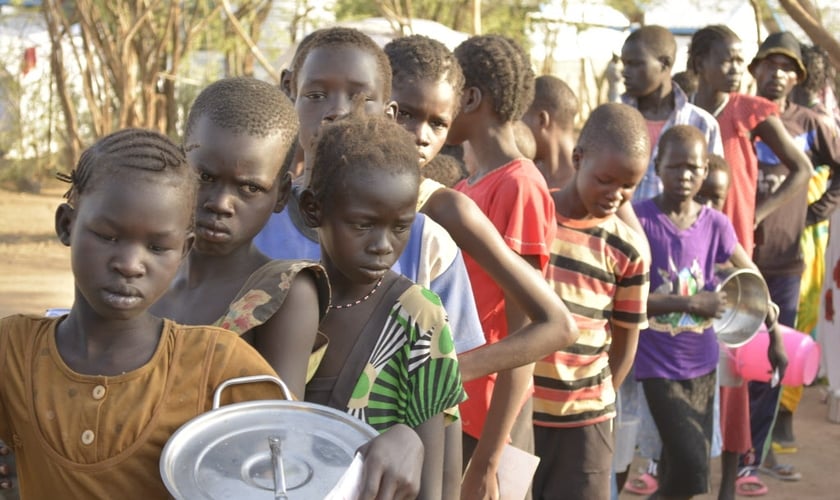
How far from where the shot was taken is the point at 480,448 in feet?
8.58

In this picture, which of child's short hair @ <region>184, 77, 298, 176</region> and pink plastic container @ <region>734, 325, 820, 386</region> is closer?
child's short hair @ <region>184, 77, 298, 176</region>

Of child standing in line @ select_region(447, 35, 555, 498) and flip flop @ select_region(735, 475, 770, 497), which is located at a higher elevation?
child standing in line @ select_region(447, 35, 555, 498)

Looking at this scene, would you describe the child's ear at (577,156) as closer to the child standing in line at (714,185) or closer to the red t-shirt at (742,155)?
the child standing in line at (714,185)

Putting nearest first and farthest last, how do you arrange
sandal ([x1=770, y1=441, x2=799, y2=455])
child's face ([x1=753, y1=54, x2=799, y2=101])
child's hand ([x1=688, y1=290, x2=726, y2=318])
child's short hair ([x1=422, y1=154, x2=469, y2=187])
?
child's short hair ([x1=422, y1=154, x2=469, y2=187]) → child's hand ([x1=688, y1=290, x2=726, y2=318]) → sandal ([x1=770, y1=441, x2=799, y2=455]) → child's face ([x1=753, y1=54, x2=799, y2=101])

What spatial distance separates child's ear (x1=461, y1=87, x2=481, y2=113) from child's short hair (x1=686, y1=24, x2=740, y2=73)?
3.17 metres

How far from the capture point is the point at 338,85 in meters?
2.35

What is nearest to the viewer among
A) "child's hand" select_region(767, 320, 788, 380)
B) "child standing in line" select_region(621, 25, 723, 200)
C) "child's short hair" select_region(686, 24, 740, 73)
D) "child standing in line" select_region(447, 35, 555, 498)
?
"child standing in line" select_region(447, 35, 555, 498)

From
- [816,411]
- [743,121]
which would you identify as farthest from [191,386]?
[816,411]

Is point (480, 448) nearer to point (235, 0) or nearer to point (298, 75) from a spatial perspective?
point (298, 75)

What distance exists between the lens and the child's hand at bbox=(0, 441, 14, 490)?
151cm

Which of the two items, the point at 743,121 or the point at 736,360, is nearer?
the point at 736,360

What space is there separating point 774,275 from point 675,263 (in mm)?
2223

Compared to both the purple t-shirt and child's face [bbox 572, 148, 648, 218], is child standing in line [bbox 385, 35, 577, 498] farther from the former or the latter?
the purple t-shirt

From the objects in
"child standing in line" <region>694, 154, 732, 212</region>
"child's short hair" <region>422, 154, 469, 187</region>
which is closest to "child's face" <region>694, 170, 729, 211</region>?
"child standing in line" <region>694, 154, 732, 212</region>
